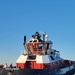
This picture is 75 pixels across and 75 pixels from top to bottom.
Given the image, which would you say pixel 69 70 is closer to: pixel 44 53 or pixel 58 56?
pixel 58 56

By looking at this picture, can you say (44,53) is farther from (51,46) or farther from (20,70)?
(20,70)

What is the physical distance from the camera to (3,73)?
2034 inches

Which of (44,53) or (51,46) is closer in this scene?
(44,53)

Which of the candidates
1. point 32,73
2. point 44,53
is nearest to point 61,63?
point 44,53

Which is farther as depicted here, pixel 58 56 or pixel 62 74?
pixel 58 56

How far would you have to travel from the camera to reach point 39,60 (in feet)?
182

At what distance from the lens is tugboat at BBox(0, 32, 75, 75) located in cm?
5103

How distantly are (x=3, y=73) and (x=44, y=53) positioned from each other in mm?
9622

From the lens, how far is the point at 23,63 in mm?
56594

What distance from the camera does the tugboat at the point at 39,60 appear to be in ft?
167

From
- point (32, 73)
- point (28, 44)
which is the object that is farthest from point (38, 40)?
point (32, 73)

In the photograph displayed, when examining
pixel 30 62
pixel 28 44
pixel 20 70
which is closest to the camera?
pixel 20 70

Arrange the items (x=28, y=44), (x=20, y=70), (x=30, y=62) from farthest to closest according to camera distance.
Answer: (x=28, y=44), (x=30, y=62), (x=20, y=70)

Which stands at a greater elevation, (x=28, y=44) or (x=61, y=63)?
(x=28, y=44)
